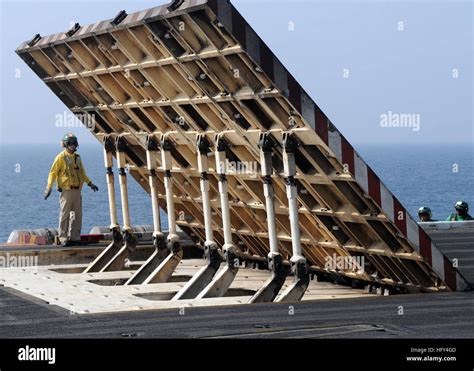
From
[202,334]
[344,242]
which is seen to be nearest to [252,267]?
[344,242]

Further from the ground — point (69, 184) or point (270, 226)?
point (69, 184)

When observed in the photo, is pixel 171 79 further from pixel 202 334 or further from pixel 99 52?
pixel 202 334

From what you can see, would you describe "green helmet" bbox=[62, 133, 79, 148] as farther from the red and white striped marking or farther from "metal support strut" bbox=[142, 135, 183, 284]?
the red and white striped marking

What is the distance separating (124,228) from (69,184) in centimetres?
225

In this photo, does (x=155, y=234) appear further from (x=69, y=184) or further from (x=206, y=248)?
(x=69, y=184)

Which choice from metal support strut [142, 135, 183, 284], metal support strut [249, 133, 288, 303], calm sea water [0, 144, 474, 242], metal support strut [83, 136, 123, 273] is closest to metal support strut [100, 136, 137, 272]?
metal support strut [83, 136, 123, 273]

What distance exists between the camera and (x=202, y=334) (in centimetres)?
1293

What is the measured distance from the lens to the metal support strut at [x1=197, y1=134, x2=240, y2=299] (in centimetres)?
1730

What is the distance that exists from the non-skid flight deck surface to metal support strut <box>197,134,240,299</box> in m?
0.28

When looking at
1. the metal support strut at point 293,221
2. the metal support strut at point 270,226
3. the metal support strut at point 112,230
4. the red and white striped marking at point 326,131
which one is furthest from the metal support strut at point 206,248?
the metal support strut at point 112,230

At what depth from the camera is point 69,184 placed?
2284cm
